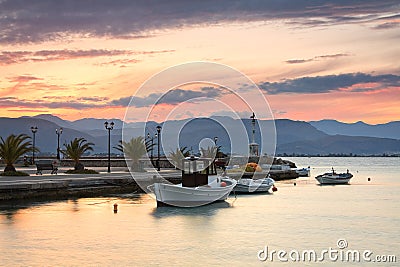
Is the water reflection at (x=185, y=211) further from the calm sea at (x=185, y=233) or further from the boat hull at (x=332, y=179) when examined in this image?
the boat hull at (x=332, y=179)

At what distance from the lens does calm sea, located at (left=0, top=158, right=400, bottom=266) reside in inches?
1019

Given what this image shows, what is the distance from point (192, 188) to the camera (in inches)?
1657

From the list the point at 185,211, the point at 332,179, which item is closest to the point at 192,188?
the point at 185,211

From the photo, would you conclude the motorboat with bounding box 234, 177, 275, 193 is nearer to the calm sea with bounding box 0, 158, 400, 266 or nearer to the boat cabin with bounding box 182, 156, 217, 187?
the calm sea with bounding box 0, 158, 400, 266

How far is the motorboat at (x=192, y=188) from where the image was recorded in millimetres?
41688

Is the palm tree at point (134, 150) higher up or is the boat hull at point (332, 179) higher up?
the palm tree at point (134, 150)

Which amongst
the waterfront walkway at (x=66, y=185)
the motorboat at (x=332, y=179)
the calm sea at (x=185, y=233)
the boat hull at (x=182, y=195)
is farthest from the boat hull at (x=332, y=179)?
the boat hull at (x=182, y=195)

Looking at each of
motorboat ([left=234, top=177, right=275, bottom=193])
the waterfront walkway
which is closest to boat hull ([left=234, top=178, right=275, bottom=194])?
motorboat ([left=234, top=177, right=275, bottom=193])

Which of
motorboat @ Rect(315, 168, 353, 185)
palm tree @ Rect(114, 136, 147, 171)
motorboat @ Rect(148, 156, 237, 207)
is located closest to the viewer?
motorboat @ Rect(148, 156, 237, 207)

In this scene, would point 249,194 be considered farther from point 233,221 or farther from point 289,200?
point 233,221

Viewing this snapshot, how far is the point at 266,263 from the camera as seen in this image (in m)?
25.1

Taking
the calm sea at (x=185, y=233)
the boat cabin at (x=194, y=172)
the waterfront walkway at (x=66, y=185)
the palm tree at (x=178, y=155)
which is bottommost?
the calm sea at (x=185, y=233)

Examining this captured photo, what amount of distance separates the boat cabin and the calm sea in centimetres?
186

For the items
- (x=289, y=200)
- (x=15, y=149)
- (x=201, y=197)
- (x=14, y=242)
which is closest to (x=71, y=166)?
(x=15, y=149)
